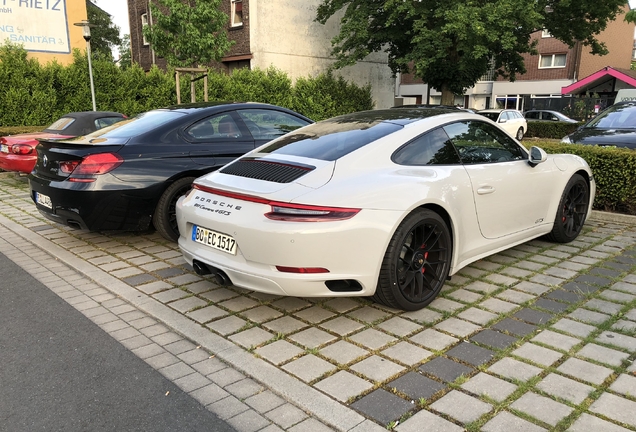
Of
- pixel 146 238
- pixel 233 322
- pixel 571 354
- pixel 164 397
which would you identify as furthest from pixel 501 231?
pixel 146 238

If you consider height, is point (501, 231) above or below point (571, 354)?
above

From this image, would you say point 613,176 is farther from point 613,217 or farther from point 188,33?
point 188,33

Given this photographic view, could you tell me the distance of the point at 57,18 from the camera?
17.6 metres

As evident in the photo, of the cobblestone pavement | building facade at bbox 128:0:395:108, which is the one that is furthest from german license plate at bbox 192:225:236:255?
building facade at bbox 128:0:395:108

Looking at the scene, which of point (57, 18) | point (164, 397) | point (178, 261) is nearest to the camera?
point (164, 397)

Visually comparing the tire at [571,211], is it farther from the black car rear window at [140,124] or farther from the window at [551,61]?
the window at [551,61]

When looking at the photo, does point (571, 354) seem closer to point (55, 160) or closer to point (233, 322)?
point (233, 322)

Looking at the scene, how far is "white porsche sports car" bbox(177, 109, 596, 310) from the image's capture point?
3.28 metres

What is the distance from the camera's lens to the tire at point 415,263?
11.4 feet

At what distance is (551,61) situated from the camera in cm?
4112

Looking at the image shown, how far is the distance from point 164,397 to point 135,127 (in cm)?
376

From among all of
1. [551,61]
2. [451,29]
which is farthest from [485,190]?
[551,61]

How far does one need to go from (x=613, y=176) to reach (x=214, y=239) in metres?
5.72

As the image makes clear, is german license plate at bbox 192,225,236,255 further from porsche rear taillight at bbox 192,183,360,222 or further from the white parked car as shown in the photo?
the white parked car
